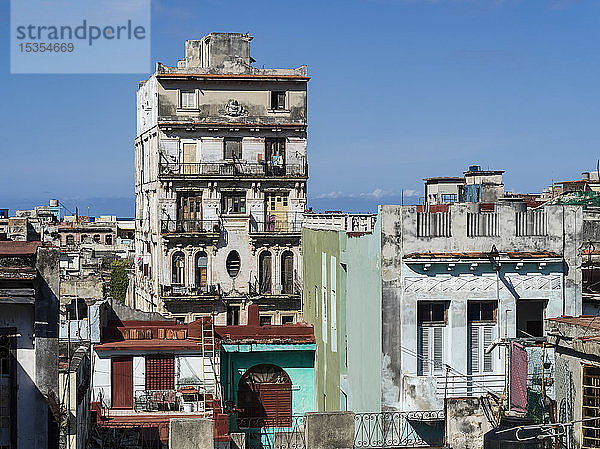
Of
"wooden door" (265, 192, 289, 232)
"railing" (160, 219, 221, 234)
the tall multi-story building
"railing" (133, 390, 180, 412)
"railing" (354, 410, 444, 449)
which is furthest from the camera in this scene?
"wooden door" (265, 192, 289, 232)

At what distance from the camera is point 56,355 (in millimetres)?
23016

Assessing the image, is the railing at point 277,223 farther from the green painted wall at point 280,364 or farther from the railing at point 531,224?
the railing at point 531,224

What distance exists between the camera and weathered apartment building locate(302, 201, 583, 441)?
2983 cm

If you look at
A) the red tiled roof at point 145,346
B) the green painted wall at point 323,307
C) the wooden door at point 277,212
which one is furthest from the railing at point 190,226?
Result: the red tiled roof at point 145,346

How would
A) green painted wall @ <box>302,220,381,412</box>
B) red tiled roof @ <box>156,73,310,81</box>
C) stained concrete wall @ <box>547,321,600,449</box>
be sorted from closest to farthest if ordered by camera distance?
stained concrete wall @ <box>547,321,600,449</box> < green painted wall @ <box>302,220,381,412</box> < red tiled roof @ <box>156,73,310,81</box>

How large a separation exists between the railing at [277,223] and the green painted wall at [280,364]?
26.0m

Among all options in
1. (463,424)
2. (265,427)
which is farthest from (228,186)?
(463,424)

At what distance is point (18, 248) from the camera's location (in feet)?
78.8

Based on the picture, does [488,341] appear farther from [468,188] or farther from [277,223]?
[277,223]

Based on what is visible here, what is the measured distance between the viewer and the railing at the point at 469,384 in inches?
1171

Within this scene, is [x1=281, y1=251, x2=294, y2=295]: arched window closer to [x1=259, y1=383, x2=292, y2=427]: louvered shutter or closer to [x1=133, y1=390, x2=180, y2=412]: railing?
[x1=259, y1=383, x2=292, y2=427]: louvered shutter

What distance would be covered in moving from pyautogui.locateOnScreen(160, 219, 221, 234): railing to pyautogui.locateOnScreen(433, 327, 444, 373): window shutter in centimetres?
4334

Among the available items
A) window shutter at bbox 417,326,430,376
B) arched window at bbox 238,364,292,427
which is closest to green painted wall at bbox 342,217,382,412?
window shutter at bbox 417,326,430,376

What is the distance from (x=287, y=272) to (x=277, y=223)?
11.7ft
